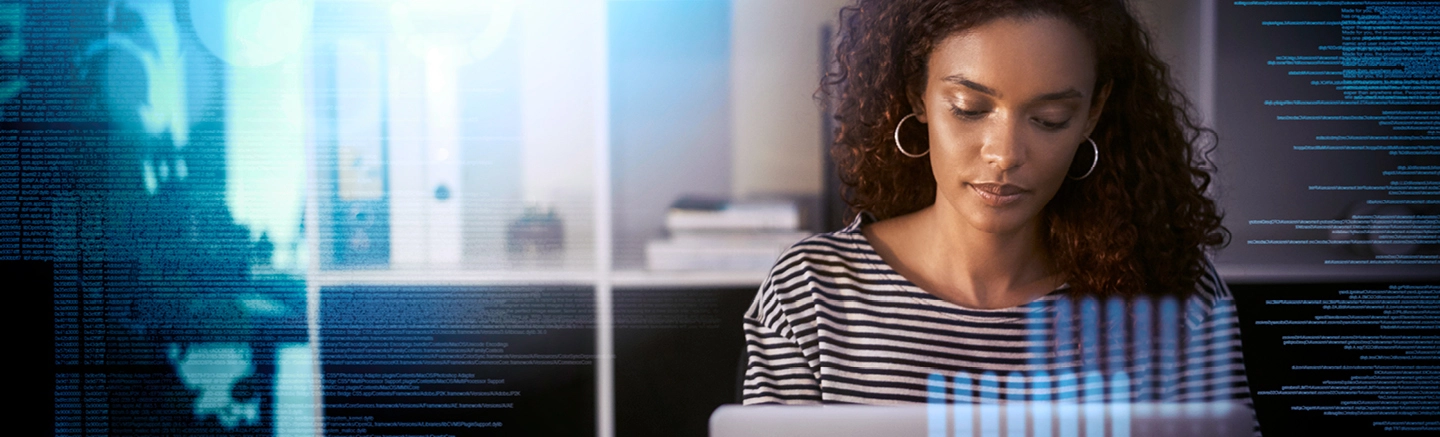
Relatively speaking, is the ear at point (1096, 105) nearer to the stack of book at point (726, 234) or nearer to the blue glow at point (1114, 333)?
the blue glow at point (1114, 333)

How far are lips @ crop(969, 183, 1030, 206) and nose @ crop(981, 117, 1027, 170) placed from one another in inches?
1.4

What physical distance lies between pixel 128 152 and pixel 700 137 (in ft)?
2.82

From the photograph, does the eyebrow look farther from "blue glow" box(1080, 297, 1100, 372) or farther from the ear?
"blue glow" box(1080, 297, 1100, 372)

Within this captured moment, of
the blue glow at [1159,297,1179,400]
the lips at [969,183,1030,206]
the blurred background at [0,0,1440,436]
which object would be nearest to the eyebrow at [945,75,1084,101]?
the lips at [969,183,1030,206]

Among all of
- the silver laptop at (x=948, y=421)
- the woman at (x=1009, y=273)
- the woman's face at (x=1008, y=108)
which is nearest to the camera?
the silver laptop at (x=948, y=421)

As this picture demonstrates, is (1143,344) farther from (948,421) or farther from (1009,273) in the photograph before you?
(948,421)

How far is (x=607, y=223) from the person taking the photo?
123 centimetres

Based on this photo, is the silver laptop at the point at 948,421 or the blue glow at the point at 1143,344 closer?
the silver laptop at the point at 948,421

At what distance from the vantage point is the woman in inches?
43.6

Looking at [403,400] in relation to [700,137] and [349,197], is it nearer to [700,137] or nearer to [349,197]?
[349,197]

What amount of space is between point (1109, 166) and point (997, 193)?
198 millimetres

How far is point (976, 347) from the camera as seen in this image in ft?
3.65

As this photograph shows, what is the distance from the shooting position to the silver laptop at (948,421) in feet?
2.55

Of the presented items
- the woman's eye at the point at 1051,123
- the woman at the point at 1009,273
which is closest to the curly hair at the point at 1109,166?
the woman at the point at 1009,273
